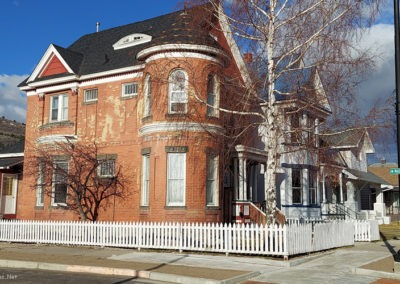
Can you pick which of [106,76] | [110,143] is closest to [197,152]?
[110,143]

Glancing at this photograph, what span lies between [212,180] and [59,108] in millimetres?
9894

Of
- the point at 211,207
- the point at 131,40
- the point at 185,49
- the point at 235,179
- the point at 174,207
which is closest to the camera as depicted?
the point at 174,207

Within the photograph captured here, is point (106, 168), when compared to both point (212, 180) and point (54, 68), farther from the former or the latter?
point (54, 68)

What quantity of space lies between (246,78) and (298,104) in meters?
2.07

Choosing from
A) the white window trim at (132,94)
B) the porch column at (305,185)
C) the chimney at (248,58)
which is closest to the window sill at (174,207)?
the white window trim at (132,94)

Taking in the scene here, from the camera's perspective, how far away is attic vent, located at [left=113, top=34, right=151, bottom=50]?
2374 centimetres

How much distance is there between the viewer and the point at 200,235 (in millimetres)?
16031

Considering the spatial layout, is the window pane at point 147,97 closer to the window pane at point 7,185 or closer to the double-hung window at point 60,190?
the double-hung window at point 60,190

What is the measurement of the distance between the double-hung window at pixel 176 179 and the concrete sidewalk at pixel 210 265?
2.93 metres

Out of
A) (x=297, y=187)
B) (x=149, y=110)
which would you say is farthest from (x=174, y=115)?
(x=297, y=187)

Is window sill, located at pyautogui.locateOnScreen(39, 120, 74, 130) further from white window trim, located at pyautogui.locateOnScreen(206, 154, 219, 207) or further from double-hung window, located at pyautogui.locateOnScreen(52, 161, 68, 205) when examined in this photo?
white window trim, located at pyautogui.locateOnScreen(206, 154, 219, 207)

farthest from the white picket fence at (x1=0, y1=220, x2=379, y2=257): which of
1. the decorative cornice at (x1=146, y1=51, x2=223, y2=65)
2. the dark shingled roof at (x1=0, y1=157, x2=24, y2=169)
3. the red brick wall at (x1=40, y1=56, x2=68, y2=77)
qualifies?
the red brick wall at (x1=40, y1=56, x2=68, y2=77)

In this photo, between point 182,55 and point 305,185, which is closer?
point 182,55

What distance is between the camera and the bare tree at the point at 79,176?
842 inches
